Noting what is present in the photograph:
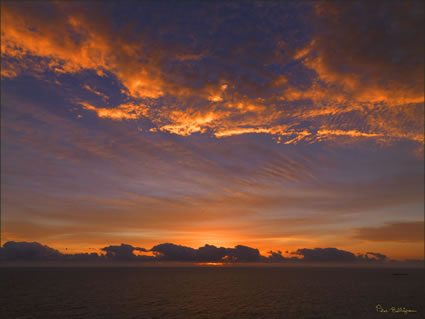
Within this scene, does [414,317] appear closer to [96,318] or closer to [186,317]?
[186,317]

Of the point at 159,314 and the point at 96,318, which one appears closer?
the point at 96,318

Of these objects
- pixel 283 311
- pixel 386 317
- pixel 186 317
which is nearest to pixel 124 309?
pixel 186 317

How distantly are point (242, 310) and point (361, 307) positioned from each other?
28.7 meters

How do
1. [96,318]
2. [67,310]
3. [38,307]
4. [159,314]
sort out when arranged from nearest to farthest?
1. [96,318]
2. [159,314]
3. [67,310]
4. [38,307]

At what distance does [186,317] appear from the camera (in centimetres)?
5422

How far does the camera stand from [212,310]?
62062 mm

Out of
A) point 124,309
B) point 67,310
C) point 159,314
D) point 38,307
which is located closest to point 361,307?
point 159,314

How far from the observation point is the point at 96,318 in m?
53.0

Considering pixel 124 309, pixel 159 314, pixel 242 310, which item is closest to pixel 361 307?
pixel 242 310

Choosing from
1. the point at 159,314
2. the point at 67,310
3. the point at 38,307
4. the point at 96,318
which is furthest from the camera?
the point at 38,307

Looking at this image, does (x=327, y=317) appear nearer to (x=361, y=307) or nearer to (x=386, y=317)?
(x=386, y=317)

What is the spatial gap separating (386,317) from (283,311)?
19.3m

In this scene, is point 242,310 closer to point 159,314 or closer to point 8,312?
point 159,314

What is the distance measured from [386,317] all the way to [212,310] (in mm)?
34331
